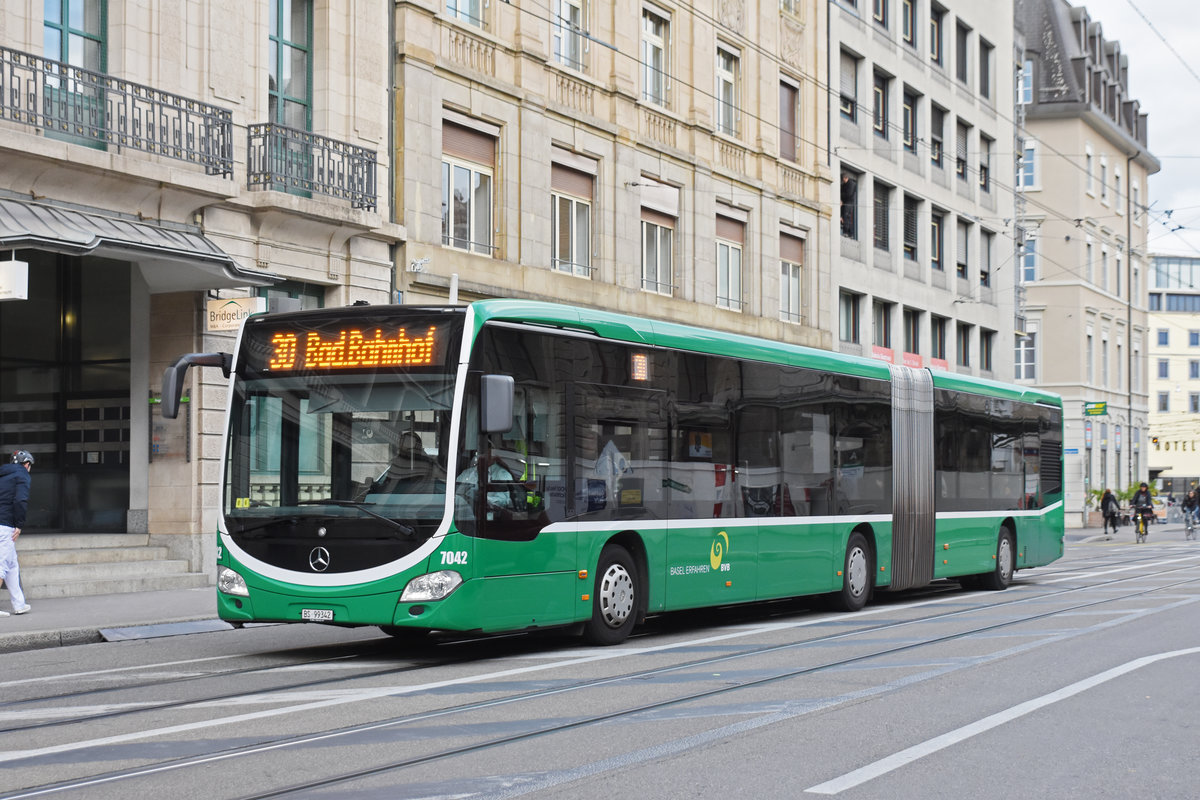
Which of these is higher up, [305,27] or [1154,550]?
[305,27]

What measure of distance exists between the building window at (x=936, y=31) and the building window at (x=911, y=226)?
15.8 feet

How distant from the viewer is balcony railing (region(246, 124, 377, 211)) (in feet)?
67.1

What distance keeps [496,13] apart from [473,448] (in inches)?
610

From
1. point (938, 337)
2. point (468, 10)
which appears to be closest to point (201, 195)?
point (468, 10)

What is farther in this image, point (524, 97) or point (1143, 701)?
point (524, 97)

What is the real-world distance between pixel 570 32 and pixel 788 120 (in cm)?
936

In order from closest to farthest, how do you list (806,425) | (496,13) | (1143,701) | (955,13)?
(1143,701) → (806,425) → (496,13) → (955,13)

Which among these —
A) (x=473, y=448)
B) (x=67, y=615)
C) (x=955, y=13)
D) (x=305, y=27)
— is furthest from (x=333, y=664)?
(x=955, y=13)

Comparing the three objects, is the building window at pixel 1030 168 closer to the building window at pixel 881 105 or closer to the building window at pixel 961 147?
the building window at pixel 961 147

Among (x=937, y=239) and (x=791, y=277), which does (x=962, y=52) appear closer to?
(x=937, y=239)

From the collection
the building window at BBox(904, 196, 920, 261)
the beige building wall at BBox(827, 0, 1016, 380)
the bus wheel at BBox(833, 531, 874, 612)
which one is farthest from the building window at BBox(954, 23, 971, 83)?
the bus wheel at BBox(833, 531, 874, 612)

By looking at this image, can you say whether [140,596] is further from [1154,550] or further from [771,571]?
[1154,550]

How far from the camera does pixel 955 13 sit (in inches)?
1794

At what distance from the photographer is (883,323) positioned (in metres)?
41.1
